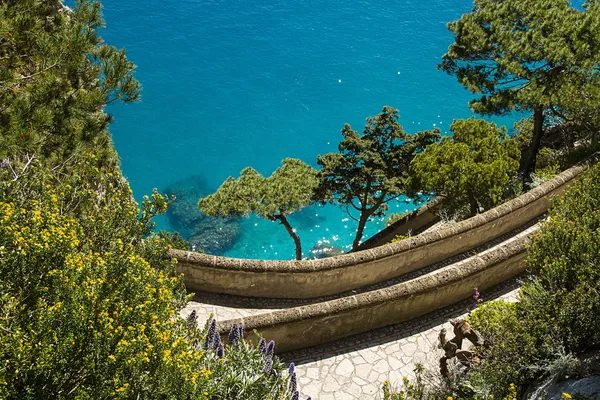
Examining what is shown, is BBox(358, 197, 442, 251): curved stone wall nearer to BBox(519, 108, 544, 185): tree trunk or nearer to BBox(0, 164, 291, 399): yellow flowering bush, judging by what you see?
BBox(519, 108, 544, 185): tree trunk

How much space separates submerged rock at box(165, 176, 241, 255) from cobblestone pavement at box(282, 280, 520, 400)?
1628 centimetres

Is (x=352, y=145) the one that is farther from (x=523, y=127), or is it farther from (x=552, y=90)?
(x=523, y=127)

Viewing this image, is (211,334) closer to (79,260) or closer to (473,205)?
(79,260)

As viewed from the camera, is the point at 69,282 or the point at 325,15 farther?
the point at 325,15

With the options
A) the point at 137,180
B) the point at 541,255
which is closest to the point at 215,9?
the point at 137,180

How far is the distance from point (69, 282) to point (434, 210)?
14.7m

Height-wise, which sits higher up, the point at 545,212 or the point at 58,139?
the point at 58,139

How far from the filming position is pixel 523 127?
84.1 feet

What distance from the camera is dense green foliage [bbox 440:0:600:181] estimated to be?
19.0m

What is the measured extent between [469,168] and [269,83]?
22259mm

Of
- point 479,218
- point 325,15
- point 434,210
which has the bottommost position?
point 479,218

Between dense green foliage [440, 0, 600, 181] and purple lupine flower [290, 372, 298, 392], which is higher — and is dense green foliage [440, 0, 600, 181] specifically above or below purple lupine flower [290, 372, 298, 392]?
above

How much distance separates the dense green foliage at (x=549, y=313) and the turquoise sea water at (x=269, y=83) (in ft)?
61.2

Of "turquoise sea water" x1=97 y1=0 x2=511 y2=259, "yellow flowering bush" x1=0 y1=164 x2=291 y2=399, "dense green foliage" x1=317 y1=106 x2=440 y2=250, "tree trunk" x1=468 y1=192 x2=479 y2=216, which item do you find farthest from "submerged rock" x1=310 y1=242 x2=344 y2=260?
"yellow flowering bush" x1=0 y1=164 x2=291 y2=399
